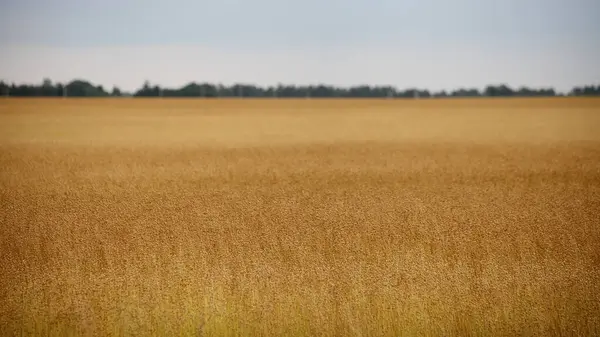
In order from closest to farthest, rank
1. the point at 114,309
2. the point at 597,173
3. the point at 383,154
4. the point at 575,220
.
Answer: the point at 114,309, the point at 575,220, the point at 597,173, the point at 383,154

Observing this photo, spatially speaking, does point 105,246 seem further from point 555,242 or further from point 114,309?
point 555,242

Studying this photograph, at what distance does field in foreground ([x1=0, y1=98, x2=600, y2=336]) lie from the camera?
6551mm

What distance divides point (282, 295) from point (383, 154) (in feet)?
46.9

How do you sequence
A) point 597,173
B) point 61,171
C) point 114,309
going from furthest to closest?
point 61,171 → point 597,173 → point 114,309

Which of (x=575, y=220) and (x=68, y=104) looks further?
(x=68, y=104)

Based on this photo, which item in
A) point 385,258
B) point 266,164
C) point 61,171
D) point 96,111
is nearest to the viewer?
point 385,258

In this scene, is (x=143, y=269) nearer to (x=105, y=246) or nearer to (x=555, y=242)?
(x=105, y=246)

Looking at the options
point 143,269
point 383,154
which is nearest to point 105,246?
point 143,269

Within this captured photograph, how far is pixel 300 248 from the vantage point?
7.88m

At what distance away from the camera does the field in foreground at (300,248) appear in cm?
655

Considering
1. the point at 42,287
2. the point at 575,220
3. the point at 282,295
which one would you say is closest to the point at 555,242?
the point at 575,220

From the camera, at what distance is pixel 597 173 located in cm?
1466

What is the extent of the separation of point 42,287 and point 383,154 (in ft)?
49.3

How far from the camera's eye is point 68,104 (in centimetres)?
4141
